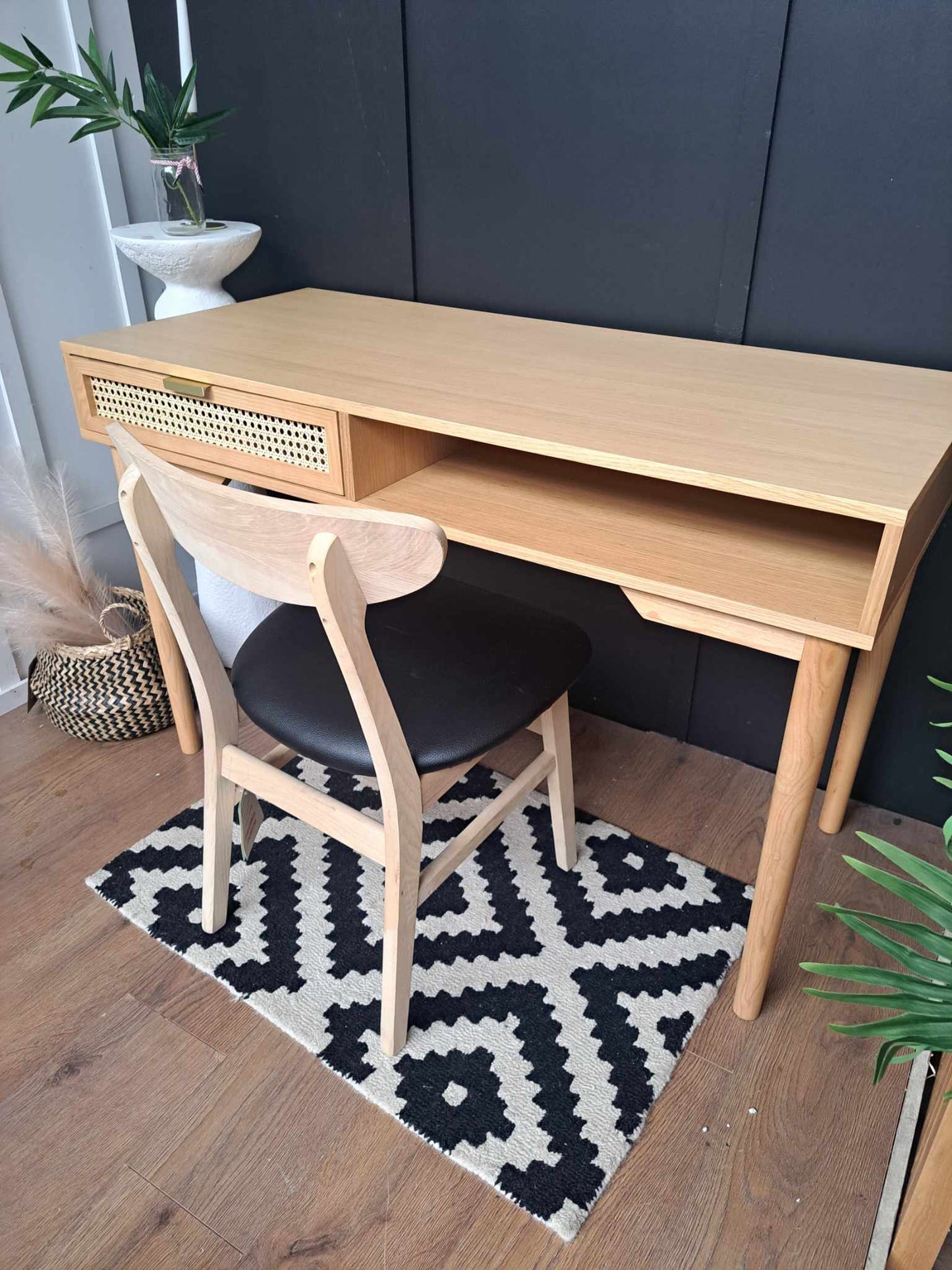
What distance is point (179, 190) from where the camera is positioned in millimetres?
1520

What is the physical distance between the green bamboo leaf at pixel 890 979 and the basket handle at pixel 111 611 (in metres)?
1.39

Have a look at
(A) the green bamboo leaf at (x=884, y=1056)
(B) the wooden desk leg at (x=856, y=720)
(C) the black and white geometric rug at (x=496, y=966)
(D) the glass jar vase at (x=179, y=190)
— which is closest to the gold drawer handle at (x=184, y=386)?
(D) the glass jar vase at (x=179, y=190)

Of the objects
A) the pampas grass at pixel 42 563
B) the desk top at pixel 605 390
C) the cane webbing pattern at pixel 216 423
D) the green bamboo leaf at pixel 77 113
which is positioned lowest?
the pampas grass at pixel 42 563

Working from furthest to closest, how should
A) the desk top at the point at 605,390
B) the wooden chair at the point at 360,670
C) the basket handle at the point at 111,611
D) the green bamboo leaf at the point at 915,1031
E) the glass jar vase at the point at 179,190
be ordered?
the basket handle at the point at 111,611 → the glass jar vase at the point at 179,190 → the desk top at the point at 605,390 → the wooden chair at the point at 360,670 → the green bamboo leaf at the point at 915,1031

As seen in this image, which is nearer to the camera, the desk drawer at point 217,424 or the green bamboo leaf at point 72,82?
the desk drawer at point 217,424

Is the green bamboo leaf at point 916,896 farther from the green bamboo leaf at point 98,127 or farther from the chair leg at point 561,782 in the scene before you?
the green bamboo leaf at point 98,127

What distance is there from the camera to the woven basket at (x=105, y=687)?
1.68 m

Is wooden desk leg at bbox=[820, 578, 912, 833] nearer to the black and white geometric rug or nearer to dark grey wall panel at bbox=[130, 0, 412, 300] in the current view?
the black and white geometric rug

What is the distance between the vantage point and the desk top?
92cm

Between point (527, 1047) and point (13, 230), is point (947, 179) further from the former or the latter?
point (13, 230)

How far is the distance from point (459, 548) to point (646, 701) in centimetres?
47

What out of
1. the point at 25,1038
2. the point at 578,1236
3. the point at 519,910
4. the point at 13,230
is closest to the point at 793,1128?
the point at 578,1236

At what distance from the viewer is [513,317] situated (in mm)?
1498

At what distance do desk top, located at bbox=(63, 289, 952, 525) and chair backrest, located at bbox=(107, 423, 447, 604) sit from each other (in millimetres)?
280
